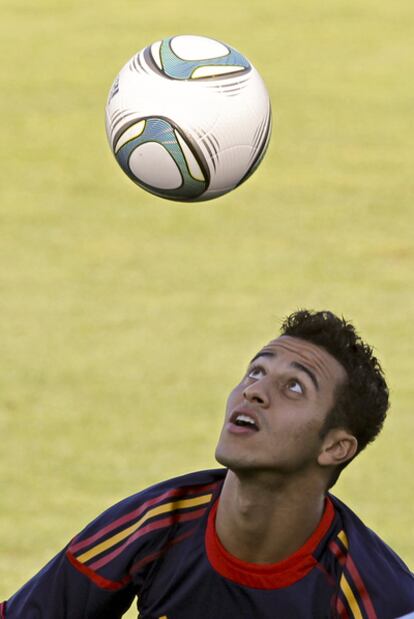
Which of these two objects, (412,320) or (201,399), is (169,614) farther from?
(412,320)

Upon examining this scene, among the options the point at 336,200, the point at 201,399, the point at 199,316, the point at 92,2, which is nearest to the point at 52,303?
the point at 199,316

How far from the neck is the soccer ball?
6.79ft

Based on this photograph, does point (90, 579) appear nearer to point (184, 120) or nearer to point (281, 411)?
point (281, 411)

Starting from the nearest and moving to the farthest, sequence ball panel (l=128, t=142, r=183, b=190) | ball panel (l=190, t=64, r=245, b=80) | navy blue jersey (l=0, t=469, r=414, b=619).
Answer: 1. navy blue jersey (l=0, t=469, r=414, b=619)
2. ball panel (l=128, t=142, r=183, b=190)
3. ball panel (l=190, t=64, r=245, b=80)

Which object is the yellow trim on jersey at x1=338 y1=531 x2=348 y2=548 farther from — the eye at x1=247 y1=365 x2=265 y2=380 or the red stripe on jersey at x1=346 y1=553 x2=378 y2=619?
the eye at x1=247 y1=365 x2=265 y2=380

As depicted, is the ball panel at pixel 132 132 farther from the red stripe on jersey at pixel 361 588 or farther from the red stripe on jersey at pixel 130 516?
the red stripe on jersey at pixel 361 588

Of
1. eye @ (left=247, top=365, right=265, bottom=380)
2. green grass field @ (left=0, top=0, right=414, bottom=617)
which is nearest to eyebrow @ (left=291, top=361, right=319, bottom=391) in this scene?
eye @ (left=247, top=365, right=265, bottom=380)

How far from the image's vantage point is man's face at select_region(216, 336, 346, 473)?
4.58 meters

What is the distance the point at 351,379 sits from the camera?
4.80 m

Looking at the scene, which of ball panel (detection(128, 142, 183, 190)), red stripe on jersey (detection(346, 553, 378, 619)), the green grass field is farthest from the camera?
the green grass field

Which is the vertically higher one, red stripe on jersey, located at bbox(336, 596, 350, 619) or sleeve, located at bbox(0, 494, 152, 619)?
sleeve, located at bbox(0, 494, 152, 619)

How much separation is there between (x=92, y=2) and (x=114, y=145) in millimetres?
13058

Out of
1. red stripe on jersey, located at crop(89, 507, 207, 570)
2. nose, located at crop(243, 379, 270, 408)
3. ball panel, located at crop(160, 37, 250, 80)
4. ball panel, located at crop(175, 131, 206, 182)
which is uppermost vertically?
ball panel, located at crop(160, 37, 250, 80)

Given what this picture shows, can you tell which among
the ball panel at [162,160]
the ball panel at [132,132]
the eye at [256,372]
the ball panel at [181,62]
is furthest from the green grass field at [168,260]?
the eye at [256,372]
